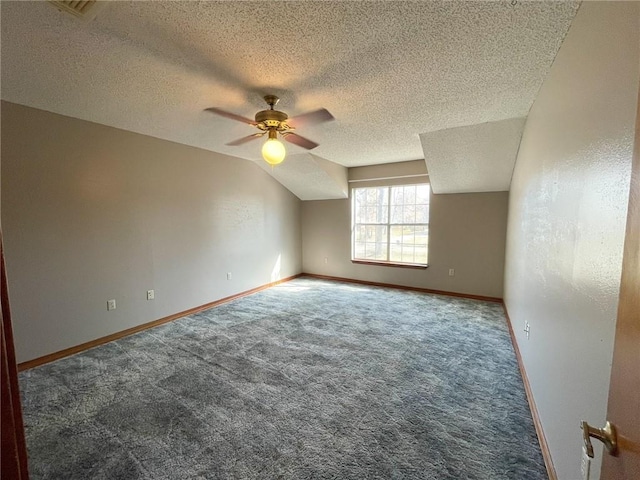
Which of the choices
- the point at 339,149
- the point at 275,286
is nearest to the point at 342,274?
the point at 275,286

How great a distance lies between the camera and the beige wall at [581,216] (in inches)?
33.5

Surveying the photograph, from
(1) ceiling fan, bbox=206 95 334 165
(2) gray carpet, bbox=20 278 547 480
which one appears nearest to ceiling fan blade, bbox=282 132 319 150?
(1) ceiling fan, bbox=206 95 334 165

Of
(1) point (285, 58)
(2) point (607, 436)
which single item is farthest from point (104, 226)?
(2) point (607, 436)

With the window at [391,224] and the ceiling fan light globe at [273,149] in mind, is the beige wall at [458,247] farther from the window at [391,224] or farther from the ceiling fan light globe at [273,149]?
the ceiling fan light globe at [273,149]

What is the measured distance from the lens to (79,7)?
131cm

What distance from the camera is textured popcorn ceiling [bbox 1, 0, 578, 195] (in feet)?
4.58

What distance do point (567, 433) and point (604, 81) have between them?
147 cm

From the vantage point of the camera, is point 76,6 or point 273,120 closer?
point 76,6

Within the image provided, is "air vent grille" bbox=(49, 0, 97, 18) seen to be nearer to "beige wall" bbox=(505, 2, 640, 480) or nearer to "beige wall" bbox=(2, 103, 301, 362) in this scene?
"beige wall" bbox=(2, 103, 301, 362)

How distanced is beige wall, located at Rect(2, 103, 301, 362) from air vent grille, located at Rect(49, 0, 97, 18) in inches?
70.5

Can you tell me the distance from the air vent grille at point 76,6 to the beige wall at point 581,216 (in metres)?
2.13

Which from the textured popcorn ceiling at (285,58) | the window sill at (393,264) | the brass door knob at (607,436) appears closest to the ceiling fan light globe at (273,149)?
the textured popcorn ceiling at (285,58)

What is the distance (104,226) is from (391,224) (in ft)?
14.7

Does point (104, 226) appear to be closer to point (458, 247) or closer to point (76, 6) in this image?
point (76, 6)
